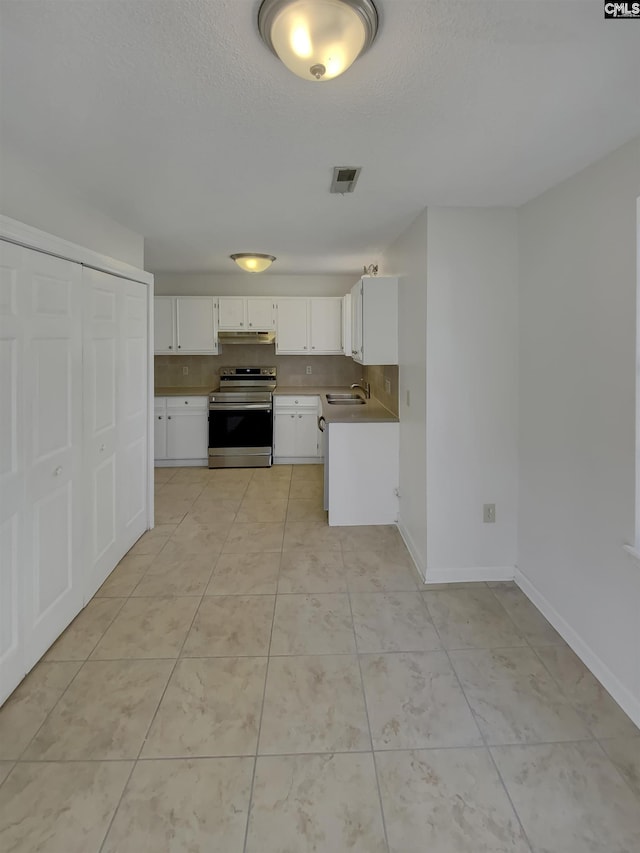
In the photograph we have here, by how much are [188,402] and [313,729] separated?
4.26m

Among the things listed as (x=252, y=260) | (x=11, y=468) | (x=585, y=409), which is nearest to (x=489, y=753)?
(x=585, y=409)

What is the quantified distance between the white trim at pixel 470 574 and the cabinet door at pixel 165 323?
13.5 ft

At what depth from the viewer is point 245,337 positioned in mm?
5707

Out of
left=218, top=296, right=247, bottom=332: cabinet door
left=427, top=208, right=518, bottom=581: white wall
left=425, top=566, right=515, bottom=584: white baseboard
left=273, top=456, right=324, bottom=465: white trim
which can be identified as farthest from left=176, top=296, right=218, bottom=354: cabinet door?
left=425, top=566, right=515, bottom=584: white baseboard

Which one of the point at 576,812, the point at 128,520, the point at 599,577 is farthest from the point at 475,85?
the point at 128,520

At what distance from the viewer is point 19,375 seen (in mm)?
1988

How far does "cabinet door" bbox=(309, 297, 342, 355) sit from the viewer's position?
5719 millimetres

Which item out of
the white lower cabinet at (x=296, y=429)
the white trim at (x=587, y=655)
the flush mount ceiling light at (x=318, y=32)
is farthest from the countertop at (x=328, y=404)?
the flush mount ceiling light at (x=318, y=32)

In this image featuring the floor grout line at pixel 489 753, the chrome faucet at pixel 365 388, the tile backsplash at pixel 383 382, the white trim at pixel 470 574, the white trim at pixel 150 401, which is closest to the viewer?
the floor grout line at pixel 489 753

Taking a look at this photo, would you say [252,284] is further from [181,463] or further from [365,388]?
[181,463]

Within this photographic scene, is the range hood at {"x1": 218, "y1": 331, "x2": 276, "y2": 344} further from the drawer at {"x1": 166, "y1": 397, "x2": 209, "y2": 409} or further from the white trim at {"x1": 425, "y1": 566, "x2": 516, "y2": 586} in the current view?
the white trim at {"x1": 425, "y1": 566, "x2": 516, "y2": 586}

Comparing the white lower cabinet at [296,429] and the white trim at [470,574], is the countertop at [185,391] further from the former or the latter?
the white trim at [470,574]

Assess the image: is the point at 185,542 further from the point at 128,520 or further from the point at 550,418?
the point at 550,418

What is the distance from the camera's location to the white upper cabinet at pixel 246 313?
564 centimetres
